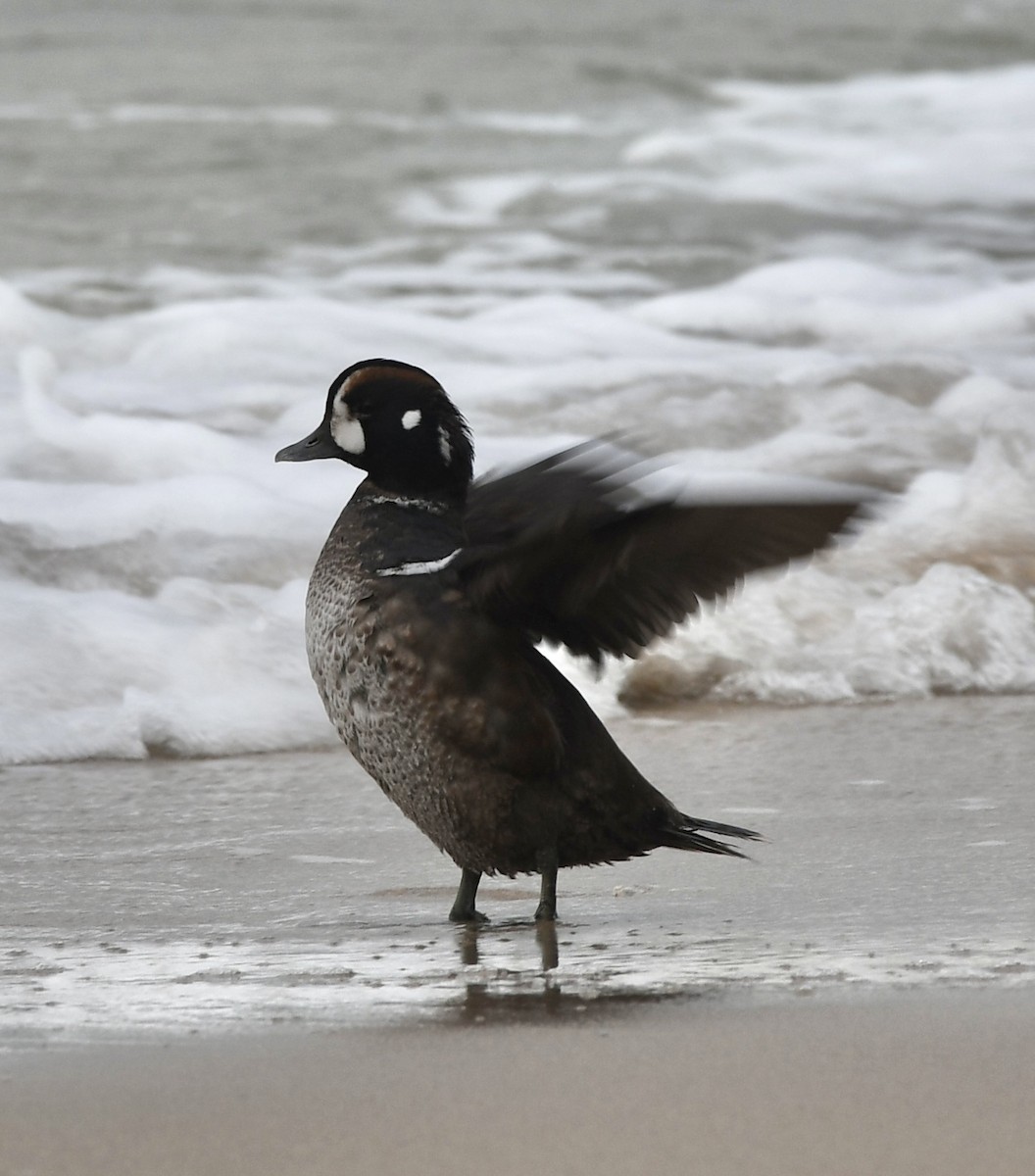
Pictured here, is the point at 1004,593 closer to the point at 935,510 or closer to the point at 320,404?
the point at 935,510

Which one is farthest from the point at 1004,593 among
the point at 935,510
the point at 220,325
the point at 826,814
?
the point at 220,325

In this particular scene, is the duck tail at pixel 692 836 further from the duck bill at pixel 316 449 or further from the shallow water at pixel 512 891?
the duck bill at pixel 316 449

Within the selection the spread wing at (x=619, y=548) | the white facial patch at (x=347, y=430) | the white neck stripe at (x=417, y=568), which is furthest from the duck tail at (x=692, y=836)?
the white facial patch at (x=347, y=430)

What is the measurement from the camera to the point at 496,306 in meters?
10.5

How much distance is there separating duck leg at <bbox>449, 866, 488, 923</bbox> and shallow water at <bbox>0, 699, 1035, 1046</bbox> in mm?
34

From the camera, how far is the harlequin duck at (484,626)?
3.27m

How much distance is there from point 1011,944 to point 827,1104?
2.62 ft

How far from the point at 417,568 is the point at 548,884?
595 mm

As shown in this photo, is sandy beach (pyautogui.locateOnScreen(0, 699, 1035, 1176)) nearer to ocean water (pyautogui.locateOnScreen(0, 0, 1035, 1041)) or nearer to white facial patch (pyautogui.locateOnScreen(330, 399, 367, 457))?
ocean water (pyautogui.locateOnScreen(0, 0, 1035, 1041))

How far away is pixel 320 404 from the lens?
826 centimetres

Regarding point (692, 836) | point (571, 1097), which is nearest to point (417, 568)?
→ point (692, 836)

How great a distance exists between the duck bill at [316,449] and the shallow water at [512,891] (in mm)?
817

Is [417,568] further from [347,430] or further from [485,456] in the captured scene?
[485,456]

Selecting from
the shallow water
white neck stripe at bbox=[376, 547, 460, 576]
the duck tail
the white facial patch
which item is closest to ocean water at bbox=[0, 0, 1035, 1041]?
the shallow water
